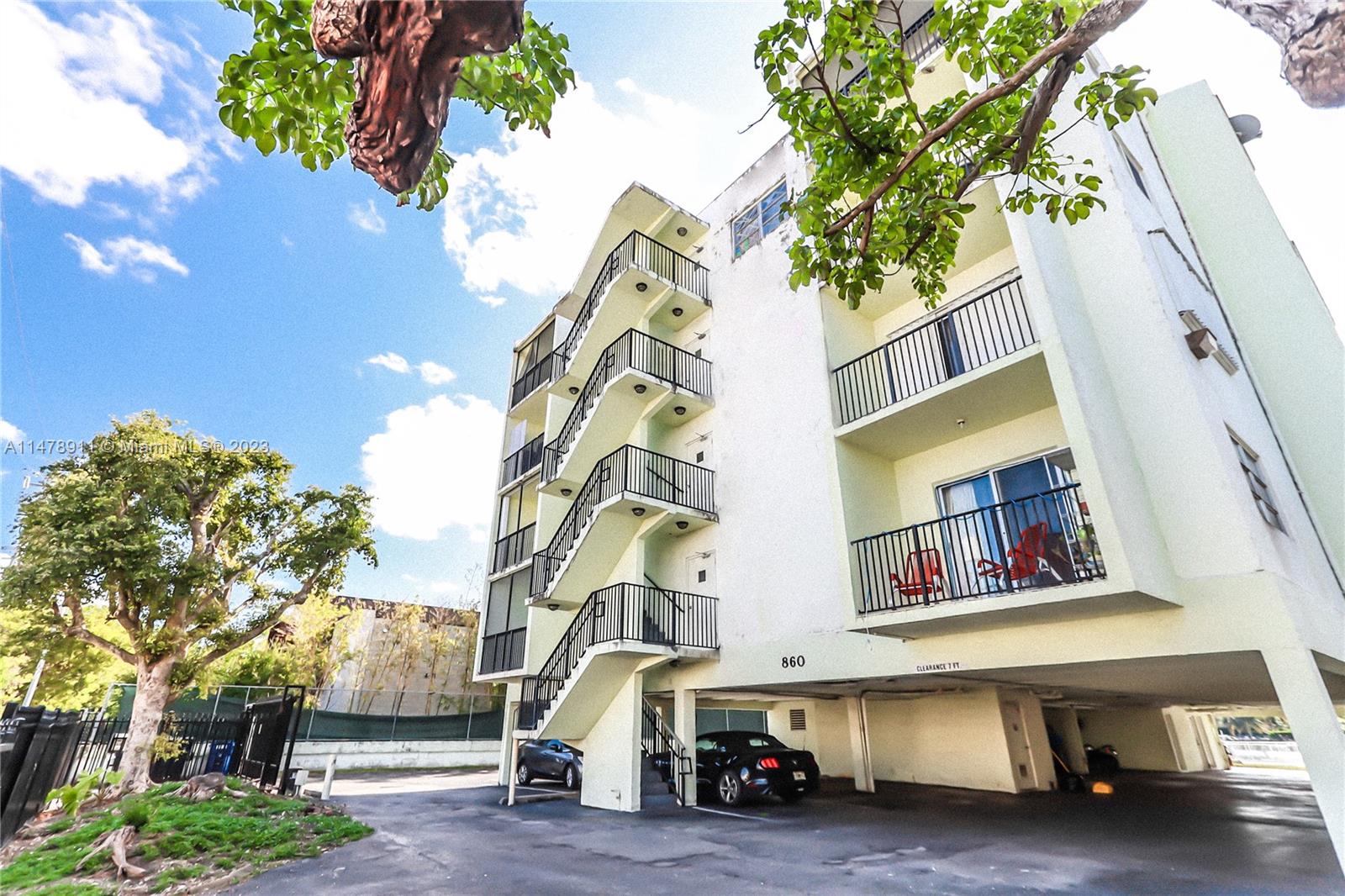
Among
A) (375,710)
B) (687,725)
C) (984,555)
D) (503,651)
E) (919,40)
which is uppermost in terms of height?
(919,40)

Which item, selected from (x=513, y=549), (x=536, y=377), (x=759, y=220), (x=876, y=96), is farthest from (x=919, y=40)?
(x=513, y=549)

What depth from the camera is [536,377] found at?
2075 centimetres

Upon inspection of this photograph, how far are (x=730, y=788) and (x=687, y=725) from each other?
57.8 inches

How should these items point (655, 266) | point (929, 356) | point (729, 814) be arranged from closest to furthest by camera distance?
point (929, 356) → point (729, 814) → point (655, 266)

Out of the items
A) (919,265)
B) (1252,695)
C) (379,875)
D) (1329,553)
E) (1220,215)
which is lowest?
(379,875)

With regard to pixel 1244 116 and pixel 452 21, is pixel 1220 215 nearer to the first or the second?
pixel 1244 116

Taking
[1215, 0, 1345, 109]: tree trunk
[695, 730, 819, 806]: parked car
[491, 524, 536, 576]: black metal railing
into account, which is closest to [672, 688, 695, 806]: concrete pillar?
[695, 730, 819, 806]: parked car

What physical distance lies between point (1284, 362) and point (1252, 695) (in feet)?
22.7

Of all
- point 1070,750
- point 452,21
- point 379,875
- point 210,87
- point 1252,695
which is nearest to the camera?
point 452,21

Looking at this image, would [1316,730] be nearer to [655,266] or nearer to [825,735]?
[825,735]

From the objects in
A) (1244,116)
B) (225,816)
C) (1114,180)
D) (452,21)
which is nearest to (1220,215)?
(1244,116)

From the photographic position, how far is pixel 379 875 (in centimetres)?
638

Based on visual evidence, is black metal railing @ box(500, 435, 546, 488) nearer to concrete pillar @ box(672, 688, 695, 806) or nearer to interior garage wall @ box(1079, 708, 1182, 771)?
concrete pillar @ box(672, 688, 695, 806)

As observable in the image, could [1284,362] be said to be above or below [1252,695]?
above
